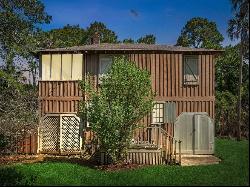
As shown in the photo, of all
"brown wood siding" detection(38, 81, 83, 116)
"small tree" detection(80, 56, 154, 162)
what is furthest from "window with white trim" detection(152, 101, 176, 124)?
"small tree" detection(80, 56, 154, 162)

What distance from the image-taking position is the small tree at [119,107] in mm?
23703

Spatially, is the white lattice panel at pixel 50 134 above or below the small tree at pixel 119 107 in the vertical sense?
below

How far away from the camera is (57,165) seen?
78.3 ft

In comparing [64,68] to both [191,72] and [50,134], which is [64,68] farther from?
[191,72]

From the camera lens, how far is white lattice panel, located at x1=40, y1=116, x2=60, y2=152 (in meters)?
30.1

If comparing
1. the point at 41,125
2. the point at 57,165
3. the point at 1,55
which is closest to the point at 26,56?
the point at 1,55

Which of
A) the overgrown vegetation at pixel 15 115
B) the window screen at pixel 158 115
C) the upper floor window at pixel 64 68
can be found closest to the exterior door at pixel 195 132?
the window screen at pixel 158 115

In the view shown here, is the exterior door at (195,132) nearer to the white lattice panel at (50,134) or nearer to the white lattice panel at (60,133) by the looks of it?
the white lattice panel at (60,133)

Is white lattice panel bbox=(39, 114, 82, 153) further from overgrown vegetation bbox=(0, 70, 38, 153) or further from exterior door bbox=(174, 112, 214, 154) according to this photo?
exterior door bbox=(174, 112, 214, 154)

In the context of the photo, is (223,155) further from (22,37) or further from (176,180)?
(22,37)

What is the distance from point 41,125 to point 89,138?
3.10 metres

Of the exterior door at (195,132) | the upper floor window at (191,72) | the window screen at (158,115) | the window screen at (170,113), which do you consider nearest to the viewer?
the exterior door at (195,132)

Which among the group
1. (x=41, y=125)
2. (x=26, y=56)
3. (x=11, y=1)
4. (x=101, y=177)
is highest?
(x=11, y=1)

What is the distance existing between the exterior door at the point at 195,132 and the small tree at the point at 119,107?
6391 mm
